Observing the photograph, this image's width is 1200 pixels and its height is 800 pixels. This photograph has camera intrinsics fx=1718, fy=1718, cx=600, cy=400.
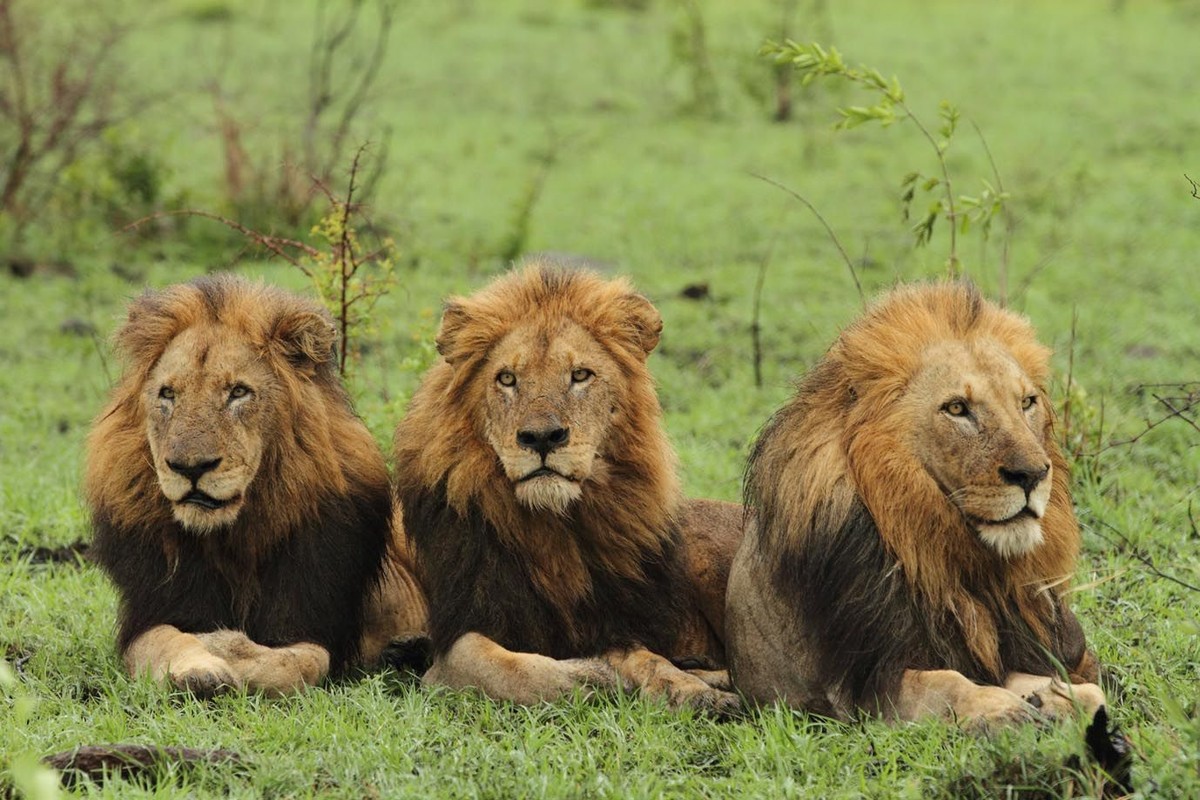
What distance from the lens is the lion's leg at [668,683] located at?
15.4ft

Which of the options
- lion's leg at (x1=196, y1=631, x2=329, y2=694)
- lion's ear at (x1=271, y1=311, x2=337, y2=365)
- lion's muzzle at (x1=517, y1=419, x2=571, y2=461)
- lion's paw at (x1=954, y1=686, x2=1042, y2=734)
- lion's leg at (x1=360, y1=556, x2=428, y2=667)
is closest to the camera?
lion's paw at (x1=954, y1=686, x2=1042, y2=734)

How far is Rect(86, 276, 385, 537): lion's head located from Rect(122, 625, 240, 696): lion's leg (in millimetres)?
316

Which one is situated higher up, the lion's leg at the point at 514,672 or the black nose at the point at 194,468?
the black nose at the point at 194,468

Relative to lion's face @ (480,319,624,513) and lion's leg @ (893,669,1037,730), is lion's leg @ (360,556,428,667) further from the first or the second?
lion's leg @ (893,669,1037,730)

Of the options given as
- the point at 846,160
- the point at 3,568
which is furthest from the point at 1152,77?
the point at 3,568

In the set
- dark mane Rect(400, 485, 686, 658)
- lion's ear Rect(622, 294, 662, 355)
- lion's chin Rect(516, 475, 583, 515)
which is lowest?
dark mane Rect(400, 485, 686, 658)

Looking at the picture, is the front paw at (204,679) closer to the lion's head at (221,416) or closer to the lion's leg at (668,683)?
the lion's head at (221,416)

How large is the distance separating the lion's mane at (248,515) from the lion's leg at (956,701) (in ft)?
5.85

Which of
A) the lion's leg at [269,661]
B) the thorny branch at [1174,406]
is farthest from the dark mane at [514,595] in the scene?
the thorny branch at [1174,406]

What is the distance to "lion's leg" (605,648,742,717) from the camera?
15.4 ft

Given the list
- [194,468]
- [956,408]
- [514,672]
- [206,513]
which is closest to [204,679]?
[206,513]

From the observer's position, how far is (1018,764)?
384 centimetres

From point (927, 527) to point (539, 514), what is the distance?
1147 millimetres

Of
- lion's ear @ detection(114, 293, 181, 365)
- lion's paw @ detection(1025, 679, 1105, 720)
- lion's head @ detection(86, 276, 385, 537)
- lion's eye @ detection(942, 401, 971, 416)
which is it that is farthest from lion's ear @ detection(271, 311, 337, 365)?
lion's paw @ detection(1025, 679, 1105, 720)
